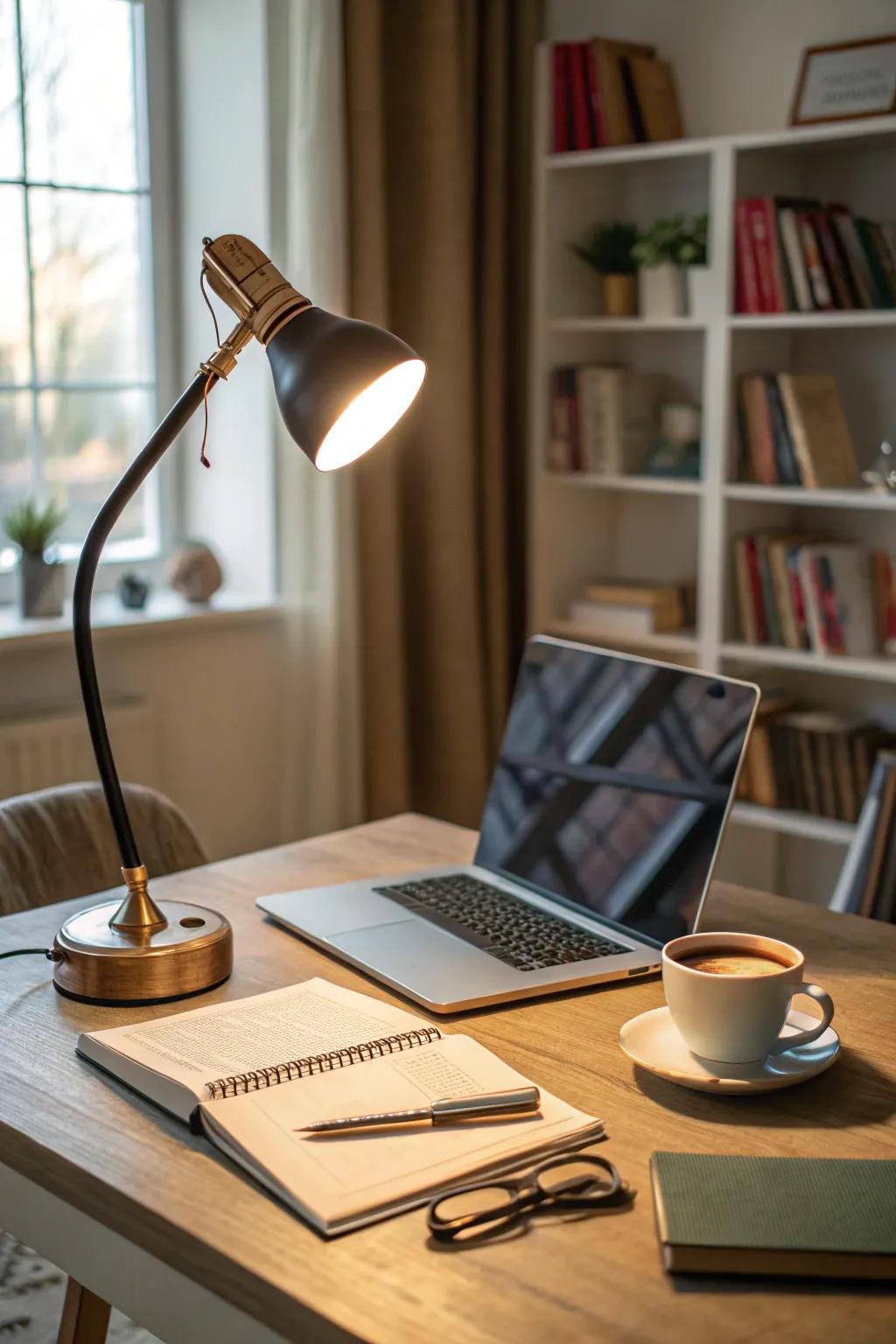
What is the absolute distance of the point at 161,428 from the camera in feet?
3.96

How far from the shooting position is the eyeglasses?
852mm

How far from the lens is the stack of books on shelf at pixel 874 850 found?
250 centimetres

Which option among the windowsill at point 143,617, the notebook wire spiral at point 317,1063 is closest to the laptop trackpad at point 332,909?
the notebook wire spiral at point 317,1063

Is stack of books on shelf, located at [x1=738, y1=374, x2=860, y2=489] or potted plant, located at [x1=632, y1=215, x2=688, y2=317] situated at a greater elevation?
potted plant, located at [x1=632, y1=215, x2=688, y2=317]

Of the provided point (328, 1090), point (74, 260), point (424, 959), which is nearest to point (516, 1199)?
point (328, 1090)

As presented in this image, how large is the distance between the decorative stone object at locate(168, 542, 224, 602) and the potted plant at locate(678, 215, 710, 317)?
1079 mm

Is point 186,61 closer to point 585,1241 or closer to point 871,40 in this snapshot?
point 871,40

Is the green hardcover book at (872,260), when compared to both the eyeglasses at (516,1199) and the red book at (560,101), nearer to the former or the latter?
the red book at (560,101)

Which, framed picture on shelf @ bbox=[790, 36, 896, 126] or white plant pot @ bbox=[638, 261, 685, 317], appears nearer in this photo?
framed picture on shelf @ bbox=[790, 36, 896, 126]

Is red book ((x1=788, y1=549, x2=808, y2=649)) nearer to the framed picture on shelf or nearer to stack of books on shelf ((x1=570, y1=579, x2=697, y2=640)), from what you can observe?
stack of books on shelf ((x1=570, y1=579, x2=697, y2=640))

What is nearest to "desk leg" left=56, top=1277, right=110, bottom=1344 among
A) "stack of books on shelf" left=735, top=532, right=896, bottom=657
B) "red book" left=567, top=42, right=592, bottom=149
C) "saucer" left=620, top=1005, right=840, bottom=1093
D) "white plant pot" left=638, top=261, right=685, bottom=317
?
"saucer" left=620, top=1005, right=840, bottom=1093

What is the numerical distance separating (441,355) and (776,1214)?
92.5 inches

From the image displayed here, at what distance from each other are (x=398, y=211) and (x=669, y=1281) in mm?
2538

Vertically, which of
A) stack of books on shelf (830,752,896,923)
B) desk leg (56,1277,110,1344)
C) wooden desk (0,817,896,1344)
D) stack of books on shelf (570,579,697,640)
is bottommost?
desk leg (56,1277,110,1344)
